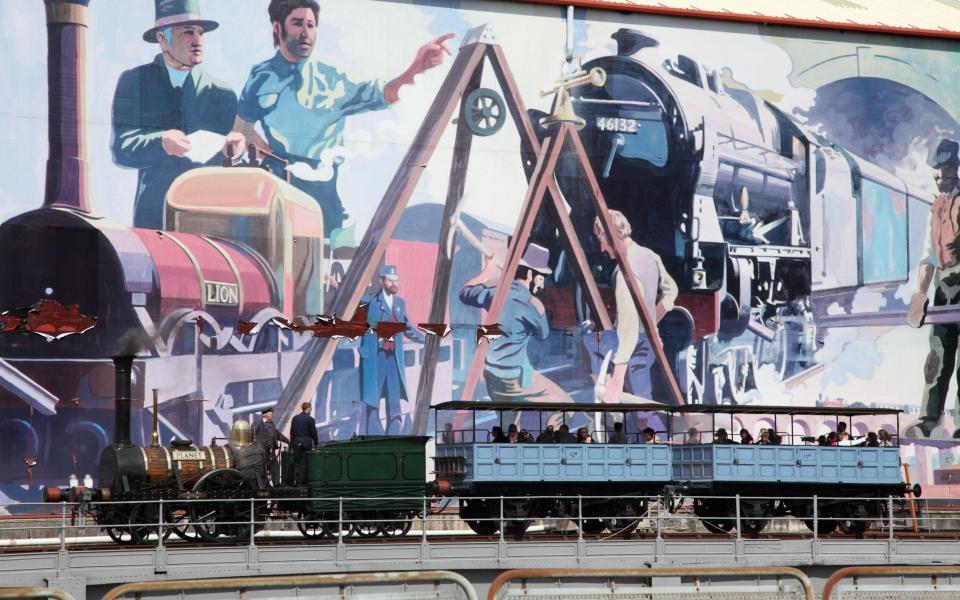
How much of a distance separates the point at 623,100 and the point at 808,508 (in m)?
19.3

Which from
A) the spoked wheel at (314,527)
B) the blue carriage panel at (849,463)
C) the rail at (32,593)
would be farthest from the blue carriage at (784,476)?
the rail at (32,593)

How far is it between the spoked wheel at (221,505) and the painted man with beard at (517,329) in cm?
1788

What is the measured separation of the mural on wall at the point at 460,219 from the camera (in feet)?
137

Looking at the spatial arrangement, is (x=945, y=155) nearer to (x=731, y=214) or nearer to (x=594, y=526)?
(x=731, y=214)

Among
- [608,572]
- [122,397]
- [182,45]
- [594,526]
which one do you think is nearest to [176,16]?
[182,45]

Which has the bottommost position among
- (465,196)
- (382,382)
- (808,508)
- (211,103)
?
(808,508)

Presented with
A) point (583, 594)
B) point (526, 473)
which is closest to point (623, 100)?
point (526, 473)

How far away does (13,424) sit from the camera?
4012 centimetres

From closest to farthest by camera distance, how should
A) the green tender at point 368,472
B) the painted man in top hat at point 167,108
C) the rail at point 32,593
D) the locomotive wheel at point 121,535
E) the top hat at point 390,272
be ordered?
the rail at point 32,593 → the locomotive wheel at point 121,535 → the green tender at point 368,472 → the painted man in top hat at point 167,108 → the top hat at point 390,272

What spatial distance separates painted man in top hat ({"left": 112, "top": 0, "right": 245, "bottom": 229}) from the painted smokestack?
111 cm

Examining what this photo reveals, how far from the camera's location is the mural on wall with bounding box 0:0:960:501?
4172cm

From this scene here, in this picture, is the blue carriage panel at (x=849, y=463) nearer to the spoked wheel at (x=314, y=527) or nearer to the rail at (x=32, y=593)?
the spoked wheel at (x=314, y=527)

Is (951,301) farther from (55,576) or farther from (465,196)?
(55,576)

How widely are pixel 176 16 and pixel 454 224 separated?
38.0ft
